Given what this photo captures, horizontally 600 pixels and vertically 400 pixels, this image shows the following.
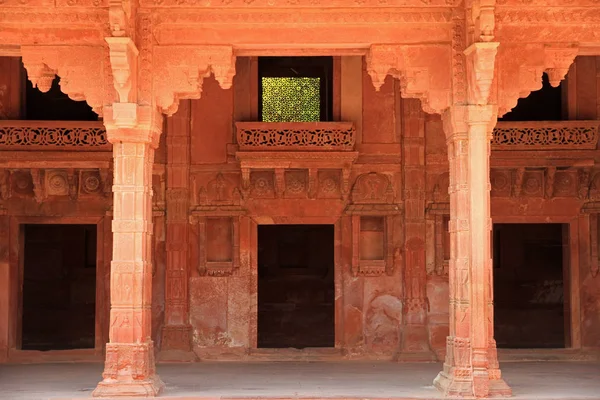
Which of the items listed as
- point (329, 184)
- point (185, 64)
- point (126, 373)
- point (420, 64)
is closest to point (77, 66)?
point (185, 64)

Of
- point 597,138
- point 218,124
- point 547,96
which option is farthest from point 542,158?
point 218,124

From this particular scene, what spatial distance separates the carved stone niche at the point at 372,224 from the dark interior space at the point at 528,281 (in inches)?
224

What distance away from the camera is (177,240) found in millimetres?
11531

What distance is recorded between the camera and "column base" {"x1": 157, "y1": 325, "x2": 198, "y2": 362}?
37.2 ft

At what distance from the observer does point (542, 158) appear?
11.5 m

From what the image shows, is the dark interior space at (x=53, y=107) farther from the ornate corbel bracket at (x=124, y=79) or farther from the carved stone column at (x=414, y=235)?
the carved stone column at (x=414, y=235)

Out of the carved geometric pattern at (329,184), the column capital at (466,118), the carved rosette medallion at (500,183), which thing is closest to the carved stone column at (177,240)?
the carved geometric pattern at (329,184)

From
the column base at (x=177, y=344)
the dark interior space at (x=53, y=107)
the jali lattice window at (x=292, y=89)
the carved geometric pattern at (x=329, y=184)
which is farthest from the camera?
the jali lattice window at (x=292, y=89)

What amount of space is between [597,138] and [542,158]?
84 cm

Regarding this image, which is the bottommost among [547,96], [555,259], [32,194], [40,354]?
[40,354]

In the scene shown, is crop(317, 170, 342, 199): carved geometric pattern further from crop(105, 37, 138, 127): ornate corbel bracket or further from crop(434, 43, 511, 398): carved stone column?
crop(105, 37, 138, 127): ornate corbel bracket

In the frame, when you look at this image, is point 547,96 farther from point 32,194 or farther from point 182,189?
point 32,194

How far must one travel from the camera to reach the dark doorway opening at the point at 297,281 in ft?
55.4

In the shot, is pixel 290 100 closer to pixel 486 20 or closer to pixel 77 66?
pixel 77 66
